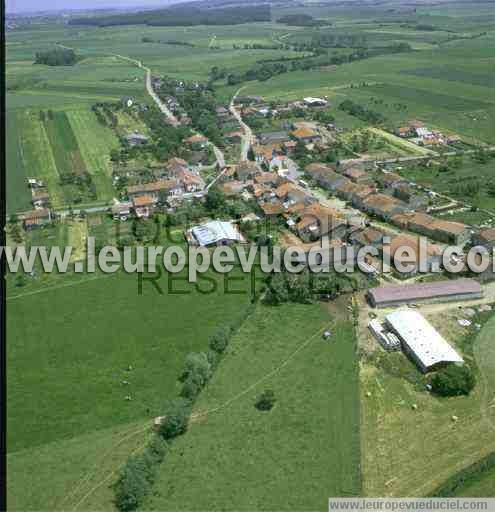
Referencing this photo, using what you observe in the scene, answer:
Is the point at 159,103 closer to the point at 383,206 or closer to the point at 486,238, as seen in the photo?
the point at 383,206

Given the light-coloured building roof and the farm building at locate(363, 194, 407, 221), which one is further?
A: the farm building at locate(363, 194, 407, 221)

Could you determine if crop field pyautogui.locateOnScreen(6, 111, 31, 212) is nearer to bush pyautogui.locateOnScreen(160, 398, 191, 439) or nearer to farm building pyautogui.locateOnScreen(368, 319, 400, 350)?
bush pyautogui.locateOnScreen(160, 398, 191, 439)

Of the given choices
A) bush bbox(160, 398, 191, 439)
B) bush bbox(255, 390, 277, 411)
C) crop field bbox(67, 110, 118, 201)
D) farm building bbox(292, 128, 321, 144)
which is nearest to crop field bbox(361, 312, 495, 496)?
bush bbox(255, 390, 277, 411)

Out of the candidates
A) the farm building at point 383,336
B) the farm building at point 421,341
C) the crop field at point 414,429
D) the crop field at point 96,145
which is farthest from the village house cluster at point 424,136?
the crop field at point 414,429

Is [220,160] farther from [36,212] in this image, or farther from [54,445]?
[54,445]

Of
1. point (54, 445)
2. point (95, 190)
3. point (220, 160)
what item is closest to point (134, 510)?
point (54, 445)

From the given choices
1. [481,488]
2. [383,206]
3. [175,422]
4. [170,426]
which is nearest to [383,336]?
[481,488]
